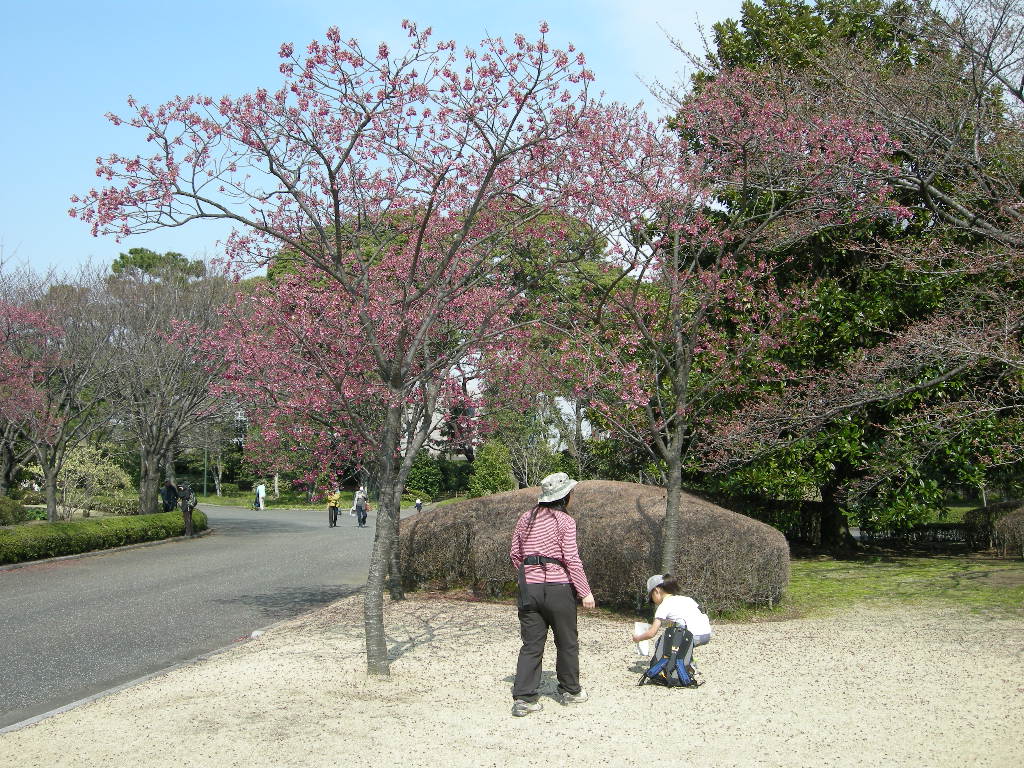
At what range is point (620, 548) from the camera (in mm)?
10305

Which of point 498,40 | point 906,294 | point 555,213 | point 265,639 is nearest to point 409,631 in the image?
point 265,639

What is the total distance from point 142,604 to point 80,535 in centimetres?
931

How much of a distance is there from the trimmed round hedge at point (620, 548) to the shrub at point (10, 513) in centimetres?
1833

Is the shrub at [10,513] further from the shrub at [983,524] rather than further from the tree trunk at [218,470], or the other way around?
the tree trunk at [218,470]

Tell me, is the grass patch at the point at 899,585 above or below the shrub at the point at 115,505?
below

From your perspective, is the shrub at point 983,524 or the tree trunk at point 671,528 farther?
the shrub at point 983,524

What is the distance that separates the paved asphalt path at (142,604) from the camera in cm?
812

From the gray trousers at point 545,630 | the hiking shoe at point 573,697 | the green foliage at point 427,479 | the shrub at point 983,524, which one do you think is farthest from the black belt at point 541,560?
the green foliage at point 427,479

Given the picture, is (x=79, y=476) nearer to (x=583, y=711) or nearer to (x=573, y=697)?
(x=573, y=697)

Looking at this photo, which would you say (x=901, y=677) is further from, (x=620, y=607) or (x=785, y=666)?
(x=620, y=607)

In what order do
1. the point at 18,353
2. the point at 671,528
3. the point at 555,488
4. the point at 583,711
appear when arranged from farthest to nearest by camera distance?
the point at 18,353 → the point at 671,528 → the point at 555,488 → the point at 583,711

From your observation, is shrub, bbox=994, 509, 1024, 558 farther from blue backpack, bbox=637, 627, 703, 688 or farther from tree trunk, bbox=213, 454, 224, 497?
tree trunk, bbox=213, 454, 224, 497

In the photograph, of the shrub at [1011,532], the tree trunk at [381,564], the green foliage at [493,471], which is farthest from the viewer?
the green foliage at [493,471]

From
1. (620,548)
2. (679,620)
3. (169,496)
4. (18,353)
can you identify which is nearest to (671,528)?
(620,548)
